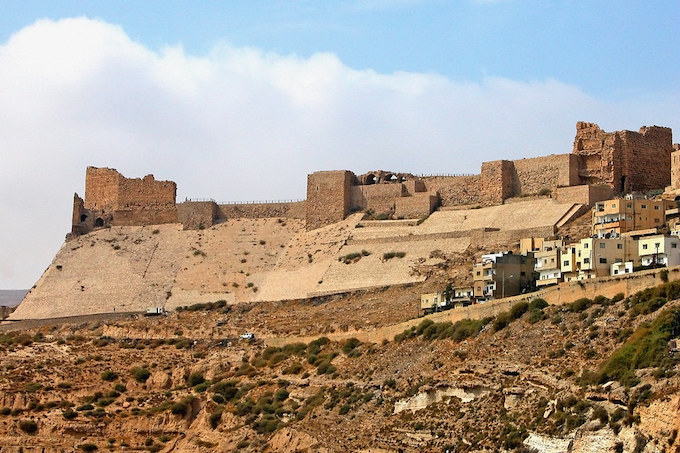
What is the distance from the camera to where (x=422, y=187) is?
69.7 m

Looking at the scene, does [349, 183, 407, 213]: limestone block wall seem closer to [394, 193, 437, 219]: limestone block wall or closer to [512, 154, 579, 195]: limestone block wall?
[394, 193, 437, 219]: limestone block wall

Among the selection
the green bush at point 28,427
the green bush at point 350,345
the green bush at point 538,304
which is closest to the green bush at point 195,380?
the green bush at point 350,345

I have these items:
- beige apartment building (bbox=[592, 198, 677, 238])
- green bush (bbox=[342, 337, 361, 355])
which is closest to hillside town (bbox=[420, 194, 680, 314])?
beige apartment building (bbox=[592, 198, 677, 238])

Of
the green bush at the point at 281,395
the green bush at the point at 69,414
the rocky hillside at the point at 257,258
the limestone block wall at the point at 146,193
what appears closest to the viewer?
the green bush at the point at 281,395

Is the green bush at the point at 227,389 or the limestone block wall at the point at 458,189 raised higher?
the limestone block wall at the point at 458,189

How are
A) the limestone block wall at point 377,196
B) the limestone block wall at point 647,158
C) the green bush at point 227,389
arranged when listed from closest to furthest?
the green bush at point 227,389 < the limestone block wall at point 647,158 < the limestone block wall at point 377,196

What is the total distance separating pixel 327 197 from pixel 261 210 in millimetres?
4836

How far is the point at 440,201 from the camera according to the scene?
68312 mm

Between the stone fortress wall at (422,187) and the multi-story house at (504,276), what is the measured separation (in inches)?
432

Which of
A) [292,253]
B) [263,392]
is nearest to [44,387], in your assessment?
[263,392]

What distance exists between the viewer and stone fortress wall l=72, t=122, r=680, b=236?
63.6 metres

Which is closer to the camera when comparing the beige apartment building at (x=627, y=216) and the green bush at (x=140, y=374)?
the beige apartment building at (x=627, y=216)

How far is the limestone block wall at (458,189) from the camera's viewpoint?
67.0 m

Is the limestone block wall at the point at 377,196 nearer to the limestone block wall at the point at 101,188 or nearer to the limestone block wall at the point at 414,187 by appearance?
the limestone block wall at the point at 414,187
